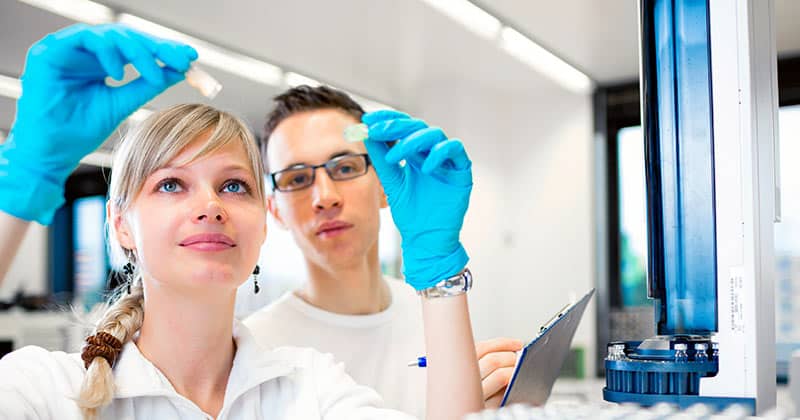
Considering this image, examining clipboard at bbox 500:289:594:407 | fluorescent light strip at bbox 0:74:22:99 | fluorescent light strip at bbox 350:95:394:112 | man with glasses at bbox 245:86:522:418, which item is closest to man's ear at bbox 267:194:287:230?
man with glasses at bbox 245:86:522:418

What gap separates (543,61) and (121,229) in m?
3.78

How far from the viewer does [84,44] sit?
0.85 meters

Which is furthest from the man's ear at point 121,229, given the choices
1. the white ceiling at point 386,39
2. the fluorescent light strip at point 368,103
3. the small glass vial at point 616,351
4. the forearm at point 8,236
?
the fluorescent light strip at point 368,103

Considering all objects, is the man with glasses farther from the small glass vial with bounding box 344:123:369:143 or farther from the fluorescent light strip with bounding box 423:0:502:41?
the fluorescent light strip with bounding box 423:0:502:41

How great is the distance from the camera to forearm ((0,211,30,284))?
814 millimetres

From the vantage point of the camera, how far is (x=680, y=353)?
82 centimetres

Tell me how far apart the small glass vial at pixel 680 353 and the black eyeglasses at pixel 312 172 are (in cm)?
94

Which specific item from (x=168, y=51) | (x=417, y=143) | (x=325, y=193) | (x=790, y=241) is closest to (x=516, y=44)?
(x=790, y=241)

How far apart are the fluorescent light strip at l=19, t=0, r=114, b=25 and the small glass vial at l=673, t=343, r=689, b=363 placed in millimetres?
2842

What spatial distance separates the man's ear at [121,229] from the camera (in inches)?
44.3

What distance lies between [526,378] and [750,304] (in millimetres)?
278

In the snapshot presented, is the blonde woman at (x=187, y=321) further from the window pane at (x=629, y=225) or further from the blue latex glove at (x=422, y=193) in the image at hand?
the window pane at (x=629, y=225)

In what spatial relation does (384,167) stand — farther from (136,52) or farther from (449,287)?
(136,52)

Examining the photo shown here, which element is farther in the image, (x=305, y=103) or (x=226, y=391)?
(x=305, y=103)
